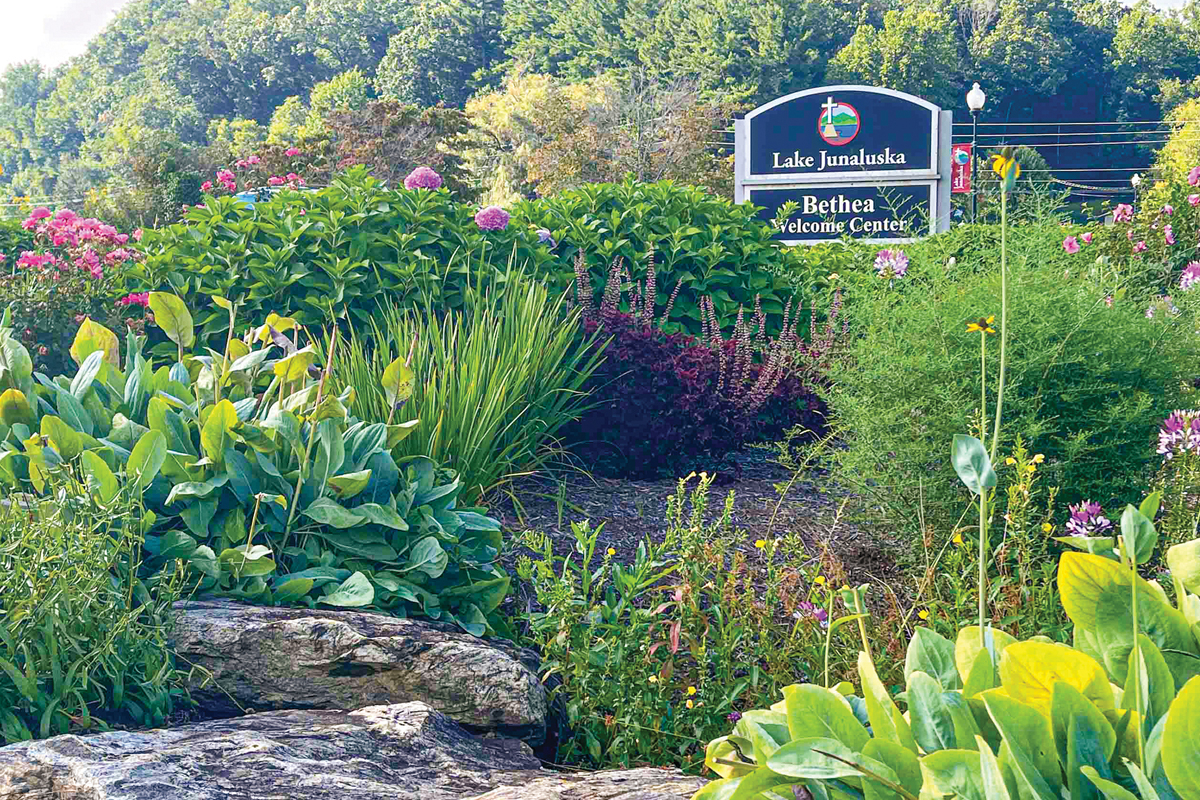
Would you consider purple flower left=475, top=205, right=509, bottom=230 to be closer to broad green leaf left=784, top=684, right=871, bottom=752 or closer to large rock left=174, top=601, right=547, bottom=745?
large rock left=174, top=601, right=547, bottom=745

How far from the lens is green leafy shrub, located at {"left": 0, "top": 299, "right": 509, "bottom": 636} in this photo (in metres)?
2.89

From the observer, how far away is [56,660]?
2283 millimetres

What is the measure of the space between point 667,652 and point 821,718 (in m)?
1.44

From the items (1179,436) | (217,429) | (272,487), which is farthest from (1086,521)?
(217,429)

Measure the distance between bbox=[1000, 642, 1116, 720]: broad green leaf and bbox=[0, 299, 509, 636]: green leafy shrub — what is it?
174 centimetres

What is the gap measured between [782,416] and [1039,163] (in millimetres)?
43033

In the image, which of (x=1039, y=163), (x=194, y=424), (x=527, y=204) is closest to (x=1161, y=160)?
(x=1039, y=163)

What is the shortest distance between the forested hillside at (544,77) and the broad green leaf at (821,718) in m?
21.2

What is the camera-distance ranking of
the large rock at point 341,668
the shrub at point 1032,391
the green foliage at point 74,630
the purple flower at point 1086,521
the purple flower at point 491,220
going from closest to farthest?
the green foliage at point 74,630 < the large rock at point 341,668 < the purple flower at point 1086,521 < the shrub at point 1032,391 < the purple flower at point 491,220

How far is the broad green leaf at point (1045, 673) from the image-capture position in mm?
1578

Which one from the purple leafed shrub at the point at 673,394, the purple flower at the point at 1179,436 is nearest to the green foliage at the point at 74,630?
the purple leafed shrub at the point at 673,394

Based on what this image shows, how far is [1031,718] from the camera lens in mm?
1451

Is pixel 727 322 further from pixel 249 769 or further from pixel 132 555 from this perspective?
pixel 249 769

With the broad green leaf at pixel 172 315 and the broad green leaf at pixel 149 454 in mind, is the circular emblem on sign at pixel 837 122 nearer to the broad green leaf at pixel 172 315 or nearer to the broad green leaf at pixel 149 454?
the broad green leaf at pixel 172 315
